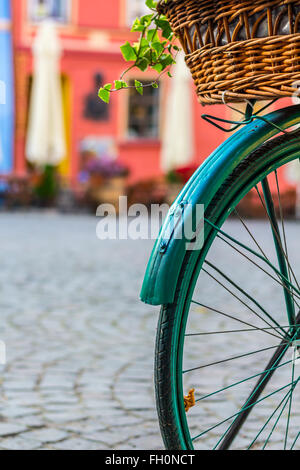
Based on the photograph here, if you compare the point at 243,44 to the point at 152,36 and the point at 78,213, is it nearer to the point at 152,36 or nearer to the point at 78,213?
the point at 152,36

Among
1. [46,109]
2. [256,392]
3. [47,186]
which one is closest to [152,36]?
[256,392]

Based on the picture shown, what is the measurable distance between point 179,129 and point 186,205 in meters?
15.7

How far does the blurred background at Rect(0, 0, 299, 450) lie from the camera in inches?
117

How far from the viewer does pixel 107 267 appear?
7.48 m

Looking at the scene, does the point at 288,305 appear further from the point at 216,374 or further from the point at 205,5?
the point at 216,374

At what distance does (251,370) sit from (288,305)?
171 cm

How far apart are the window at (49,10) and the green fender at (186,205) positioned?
1905 centimetres

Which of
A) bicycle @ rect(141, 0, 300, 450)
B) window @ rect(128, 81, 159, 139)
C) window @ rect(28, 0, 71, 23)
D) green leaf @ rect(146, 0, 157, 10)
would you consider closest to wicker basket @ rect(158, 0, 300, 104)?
bicycle @ rect(141, 0, 300, 450)

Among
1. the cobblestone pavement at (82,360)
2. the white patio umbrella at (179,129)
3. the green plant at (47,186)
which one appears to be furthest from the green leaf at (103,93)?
the white patio umbrella at (179,129)

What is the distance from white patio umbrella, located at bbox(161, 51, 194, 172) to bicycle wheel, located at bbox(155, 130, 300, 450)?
10.8 meters

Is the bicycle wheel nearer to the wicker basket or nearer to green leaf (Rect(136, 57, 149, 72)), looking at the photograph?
the wicker basket

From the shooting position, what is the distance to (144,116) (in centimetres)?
2042

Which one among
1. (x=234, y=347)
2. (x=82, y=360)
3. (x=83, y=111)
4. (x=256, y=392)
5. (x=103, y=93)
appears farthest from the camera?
(x=83, y=111)

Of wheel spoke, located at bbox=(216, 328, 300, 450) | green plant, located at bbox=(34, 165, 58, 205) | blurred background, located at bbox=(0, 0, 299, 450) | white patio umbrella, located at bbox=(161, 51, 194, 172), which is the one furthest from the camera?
white patio umbrella, located at bbox=(161, 51, 194, 172)
